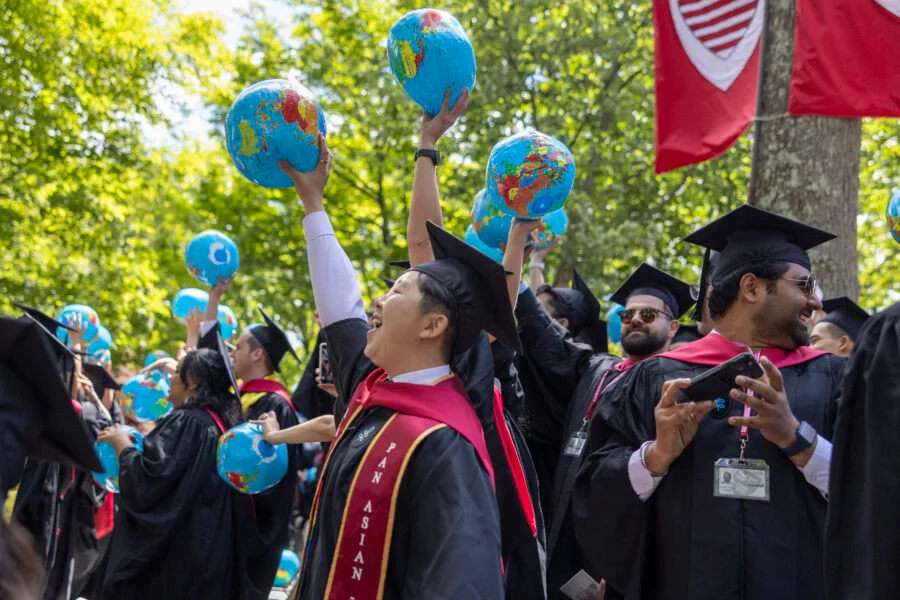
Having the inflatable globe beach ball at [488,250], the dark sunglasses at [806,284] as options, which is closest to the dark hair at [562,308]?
the inflatable globe beach ball at [488,250]

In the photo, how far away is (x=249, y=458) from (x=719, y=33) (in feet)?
14.5

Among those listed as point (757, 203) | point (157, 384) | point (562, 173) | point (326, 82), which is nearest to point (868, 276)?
point (326, 82)

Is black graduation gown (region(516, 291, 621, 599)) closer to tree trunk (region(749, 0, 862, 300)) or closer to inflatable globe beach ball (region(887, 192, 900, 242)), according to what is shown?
inflatable globe beach ball (region(887, 192, 900, 242))

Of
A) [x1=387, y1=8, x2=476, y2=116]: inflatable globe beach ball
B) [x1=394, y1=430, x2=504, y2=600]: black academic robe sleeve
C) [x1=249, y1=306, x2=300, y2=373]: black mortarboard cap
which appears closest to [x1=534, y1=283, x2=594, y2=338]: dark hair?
[x1=249, y1=306, x2=300, y2=373]: black mortarboard cap

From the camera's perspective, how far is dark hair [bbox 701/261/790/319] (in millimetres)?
3688

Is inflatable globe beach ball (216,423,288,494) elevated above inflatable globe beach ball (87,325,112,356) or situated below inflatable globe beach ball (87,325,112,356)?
below

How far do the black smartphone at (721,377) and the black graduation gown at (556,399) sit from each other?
187 centimetres

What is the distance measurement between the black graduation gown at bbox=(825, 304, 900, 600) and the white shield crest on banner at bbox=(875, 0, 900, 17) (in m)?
4.52

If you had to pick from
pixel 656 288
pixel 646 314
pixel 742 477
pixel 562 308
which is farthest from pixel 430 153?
pixel 562 308

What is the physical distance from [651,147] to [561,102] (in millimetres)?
1703

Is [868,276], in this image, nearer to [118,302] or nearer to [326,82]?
[326,82]

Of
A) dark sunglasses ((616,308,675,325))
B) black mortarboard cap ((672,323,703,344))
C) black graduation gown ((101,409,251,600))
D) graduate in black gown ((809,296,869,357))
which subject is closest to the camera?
graduate in black gown ((809,296,869,357))

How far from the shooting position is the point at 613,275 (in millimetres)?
14164

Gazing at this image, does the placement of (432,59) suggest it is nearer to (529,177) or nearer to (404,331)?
(529,177)
